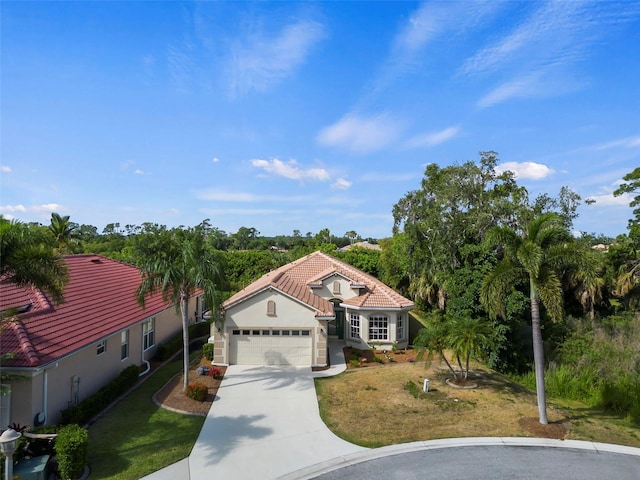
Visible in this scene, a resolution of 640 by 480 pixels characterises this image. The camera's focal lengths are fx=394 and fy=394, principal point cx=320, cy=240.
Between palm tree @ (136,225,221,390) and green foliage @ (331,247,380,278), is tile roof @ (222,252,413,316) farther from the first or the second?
green foliage @ (331,247,380,278)

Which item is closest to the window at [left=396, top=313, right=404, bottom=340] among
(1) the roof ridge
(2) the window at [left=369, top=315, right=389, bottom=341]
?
(2) the window at [left=369, top=315, right=389, bottom=341]

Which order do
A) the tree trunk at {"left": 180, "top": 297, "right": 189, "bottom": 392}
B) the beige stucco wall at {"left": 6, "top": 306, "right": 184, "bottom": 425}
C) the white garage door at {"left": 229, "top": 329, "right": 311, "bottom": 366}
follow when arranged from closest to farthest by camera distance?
the beige stucco wall at {"left": 6, "top": 306, "right": 184, "bottom": 425} < the tree trunk at {"left": 180, "top": 297, "right": 189, "bottom": 392} < the white garage door at {"left": 229, "top": 329, "right": 311, "bottom": 366}

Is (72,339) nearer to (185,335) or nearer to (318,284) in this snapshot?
(185,335)

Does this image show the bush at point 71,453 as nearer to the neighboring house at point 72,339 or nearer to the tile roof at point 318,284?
the neighboring house at point 72,339

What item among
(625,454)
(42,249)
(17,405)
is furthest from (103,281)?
(625,454)

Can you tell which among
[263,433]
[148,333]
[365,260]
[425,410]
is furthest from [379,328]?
[365,260]

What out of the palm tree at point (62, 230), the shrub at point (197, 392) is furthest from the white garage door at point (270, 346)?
the palm tree at point (62, 230)
